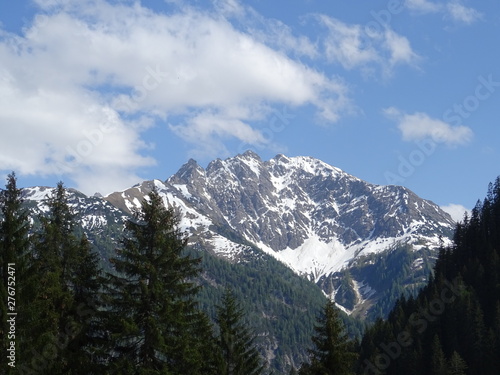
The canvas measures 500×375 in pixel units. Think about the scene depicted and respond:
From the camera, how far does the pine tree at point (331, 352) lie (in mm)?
34875

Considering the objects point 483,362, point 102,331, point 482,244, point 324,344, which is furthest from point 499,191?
point 102,331

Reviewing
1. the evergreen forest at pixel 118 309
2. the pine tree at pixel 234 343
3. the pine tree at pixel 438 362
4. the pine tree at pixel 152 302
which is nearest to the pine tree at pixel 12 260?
the evergreen forest at pixel 118 309

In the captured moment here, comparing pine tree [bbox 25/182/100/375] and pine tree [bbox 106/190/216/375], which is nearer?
pine tree [bbox 106/190/216/375]

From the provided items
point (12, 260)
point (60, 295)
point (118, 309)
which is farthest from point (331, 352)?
point (12, 260)

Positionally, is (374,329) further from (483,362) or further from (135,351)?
(135,351)

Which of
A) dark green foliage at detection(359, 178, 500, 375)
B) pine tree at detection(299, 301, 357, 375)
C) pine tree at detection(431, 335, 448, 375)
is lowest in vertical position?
pine tree at detection(299, 301, 357, 375)

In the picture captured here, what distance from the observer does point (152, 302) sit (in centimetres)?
2844

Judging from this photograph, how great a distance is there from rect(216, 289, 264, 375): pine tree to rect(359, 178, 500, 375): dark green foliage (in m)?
46.3

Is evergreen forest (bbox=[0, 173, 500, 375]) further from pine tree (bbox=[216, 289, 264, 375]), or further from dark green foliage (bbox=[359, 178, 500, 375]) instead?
dark green foliage (bbox=[359, 178, 500, 375])

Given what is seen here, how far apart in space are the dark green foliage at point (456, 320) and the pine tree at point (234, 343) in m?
46.3

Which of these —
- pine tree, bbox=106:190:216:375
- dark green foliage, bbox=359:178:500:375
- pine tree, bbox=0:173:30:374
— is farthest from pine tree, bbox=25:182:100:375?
dark green foliage, bbox=359:178:500:375

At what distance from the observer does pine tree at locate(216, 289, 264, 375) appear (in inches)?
1655

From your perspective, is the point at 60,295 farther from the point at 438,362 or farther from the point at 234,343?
the point at 438,362

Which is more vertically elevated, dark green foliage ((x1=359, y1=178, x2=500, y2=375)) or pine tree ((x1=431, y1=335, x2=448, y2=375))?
dark green foliage ((x1=359, y1=178, x2=500, y2=375))
